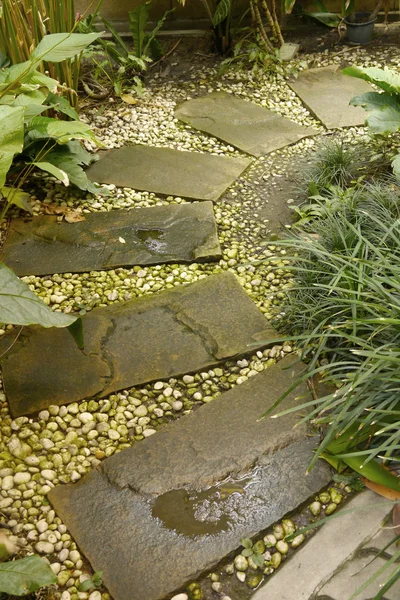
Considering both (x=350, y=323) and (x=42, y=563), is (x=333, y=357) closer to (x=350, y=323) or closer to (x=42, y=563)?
(x=350, y=323)

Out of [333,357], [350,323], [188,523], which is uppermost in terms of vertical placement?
[350,323]

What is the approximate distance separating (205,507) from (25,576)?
0.52 meters

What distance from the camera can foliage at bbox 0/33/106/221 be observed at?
1872mm

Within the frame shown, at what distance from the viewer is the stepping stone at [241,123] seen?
3.37 metres

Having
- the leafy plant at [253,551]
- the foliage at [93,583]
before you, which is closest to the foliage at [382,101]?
the leafy plant at [253,551]

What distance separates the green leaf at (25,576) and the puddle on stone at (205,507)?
0.37m

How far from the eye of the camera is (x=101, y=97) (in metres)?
3.78

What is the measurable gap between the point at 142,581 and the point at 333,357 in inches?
34.1

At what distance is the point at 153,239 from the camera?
105 inches

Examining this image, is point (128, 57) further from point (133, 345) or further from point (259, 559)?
point (259, 559)

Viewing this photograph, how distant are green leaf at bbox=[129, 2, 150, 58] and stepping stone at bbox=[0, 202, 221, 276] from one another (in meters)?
1.75

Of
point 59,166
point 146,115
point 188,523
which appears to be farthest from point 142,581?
point 146,115

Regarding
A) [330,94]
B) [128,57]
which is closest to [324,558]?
[330,94]

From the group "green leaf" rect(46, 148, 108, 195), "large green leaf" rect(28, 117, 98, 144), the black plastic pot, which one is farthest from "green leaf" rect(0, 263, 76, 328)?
the black plastic pot
